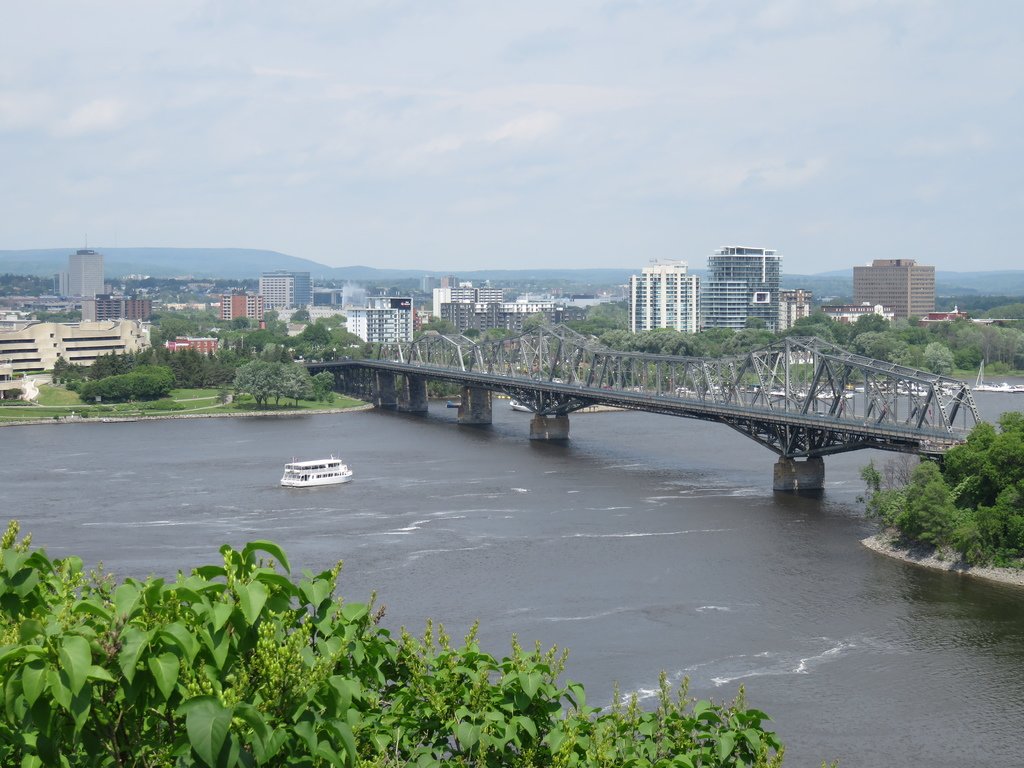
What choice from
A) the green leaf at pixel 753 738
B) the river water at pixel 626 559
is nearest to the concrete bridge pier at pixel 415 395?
the river water at pixel 626 559

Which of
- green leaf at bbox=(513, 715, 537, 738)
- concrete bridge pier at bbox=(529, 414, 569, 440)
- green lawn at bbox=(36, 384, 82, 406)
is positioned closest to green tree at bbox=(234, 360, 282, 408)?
green lawn at bbox=(36, 384, 82, 406)

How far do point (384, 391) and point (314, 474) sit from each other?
35.5 meters

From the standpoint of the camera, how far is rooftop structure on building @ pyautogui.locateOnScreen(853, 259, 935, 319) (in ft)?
529

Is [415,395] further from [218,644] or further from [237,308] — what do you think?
[237,308]

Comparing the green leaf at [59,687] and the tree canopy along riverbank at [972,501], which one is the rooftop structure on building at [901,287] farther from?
the green leaf at [59,687]

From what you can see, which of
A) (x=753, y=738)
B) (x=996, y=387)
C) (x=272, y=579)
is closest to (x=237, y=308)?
(x=996, y=387)

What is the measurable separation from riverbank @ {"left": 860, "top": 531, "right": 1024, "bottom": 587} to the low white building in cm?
6043

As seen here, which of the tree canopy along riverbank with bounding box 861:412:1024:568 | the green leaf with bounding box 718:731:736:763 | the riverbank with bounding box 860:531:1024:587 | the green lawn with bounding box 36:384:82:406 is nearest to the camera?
the green leaf with bounding box 718:731:736:763

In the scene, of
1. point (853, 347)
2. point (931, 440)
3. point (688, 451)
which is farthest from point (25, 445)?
point (853, 347)

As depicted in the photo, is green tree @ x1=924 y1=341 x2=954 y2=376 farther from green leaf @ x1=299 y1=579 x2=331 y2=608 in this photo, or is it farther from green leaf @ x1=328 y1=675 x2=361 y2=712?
green leaf @ x1=328 y1=675 x2=361 y2=712

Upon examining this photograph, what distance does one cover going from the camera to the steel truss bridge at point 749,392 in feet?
134

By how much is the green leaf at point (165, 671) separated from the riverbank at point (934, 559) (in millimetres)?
26345

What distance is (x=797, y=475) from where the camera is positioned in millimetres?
42469

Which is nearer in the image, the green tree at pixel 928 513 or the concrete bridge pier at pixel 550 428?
the green tree at pixel 928 513
